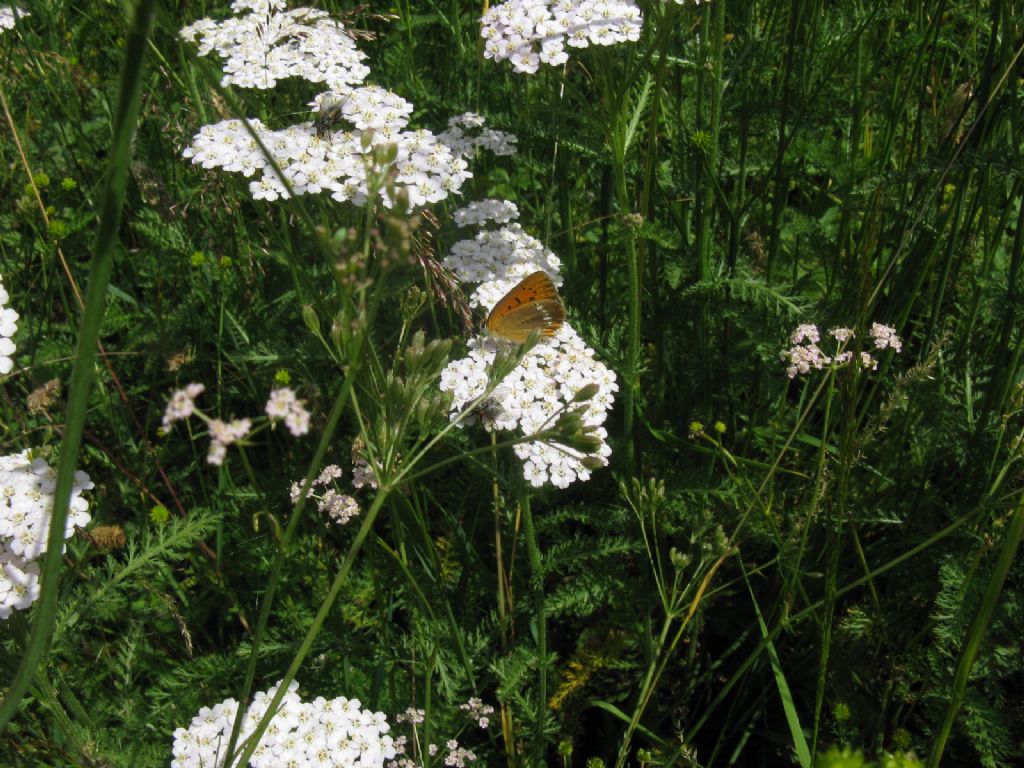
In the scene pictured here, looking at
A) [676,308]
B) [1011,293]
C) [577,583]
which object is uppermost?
[1011,293]

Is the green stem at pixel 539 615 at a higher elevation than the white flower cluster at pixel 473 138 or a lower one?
lower

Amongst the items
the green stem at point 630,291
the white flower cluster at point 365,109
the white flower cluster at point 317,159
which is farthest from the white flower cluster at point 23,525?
the green stem at point 630,291

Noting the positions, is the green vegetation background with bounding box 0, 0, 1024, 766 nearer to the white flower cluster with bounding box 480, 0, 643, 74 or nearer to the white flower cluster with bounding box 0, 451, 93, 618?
the white flower cluster with bounding box 480, 0, 643, 74

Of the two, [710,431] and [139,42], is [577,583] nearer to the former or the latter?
[710,431]

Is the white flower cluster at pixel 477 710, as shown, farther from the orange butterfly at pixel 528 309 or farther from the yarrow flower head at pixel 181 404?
the yarrow flower head at pixel 181 404

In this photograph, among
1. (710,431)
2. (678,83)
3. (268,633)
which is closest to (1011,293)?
(710,431)

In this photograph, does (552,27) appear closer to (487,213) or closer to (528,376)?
(487,213)

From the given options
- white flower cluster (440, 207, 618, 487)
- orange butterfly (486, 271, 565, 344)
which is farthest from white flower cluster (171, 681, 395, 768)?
orange butterfly (486, 271, 565, 344)
